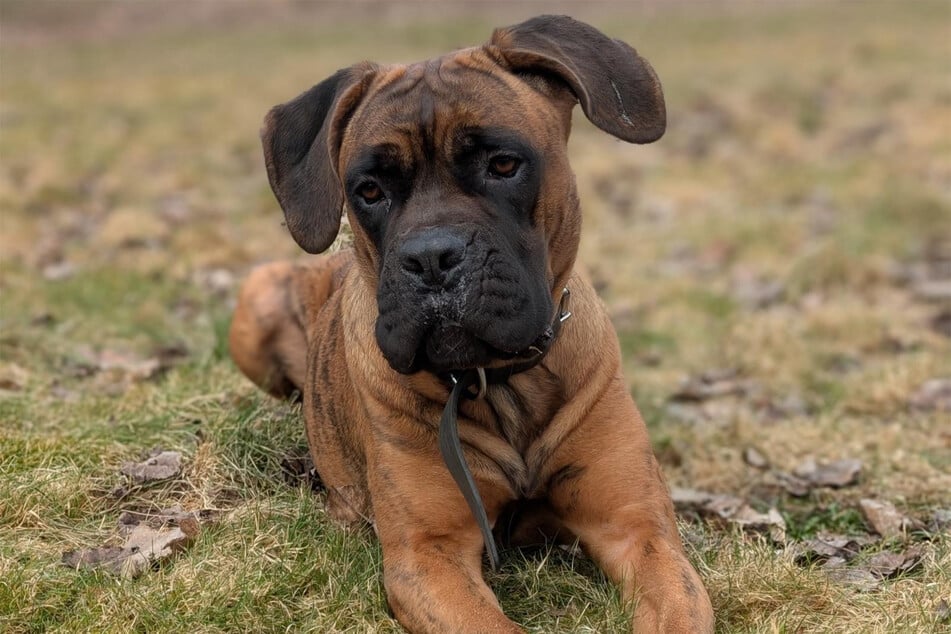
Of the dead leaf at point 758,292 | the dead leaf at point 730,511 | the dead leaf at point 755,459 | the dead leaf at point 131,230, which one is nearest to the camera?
the dead leaf at point 730,511

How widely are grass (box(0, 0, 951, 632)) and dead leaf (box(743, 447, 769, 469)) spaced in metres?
0.06

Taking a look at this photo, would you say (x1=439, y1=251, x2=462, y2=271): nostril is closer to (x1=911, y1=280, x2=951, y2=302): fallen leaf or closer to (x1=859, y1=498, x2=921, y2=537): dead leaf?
(x1=859, y1=498, x2=921, y2=537): dead leaf

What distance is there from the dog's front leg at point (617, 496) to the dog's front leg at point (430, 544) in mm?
258

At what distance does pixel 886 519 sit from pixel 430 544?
2.07m

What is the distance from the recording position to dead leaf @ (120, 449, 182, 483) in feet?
16.0

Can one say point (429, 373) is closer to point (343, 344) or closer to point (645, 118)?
point (343, 344)

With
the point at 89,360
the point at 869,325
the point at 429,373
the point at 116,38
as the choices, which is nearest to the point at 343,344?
the point at 429,373

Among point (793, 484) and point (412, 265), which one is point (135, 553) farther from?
point (793, 484)

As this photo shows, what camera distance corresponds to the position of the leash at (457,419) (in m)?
4.12

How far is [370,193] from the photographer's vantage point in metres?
4.23

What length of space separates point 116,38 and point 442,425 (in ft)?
79.8

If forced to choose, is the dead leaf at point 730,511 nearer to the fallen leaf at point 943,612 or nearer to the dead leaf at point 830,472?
the dead leaf at point 830,472

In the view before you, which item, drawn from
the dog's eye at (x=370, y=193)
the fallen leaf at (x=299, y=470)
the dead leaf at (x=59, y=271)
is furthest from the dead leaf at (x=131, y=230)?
the dog's eye at (x=370, y=193)

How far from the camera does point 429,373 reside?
4289mm
